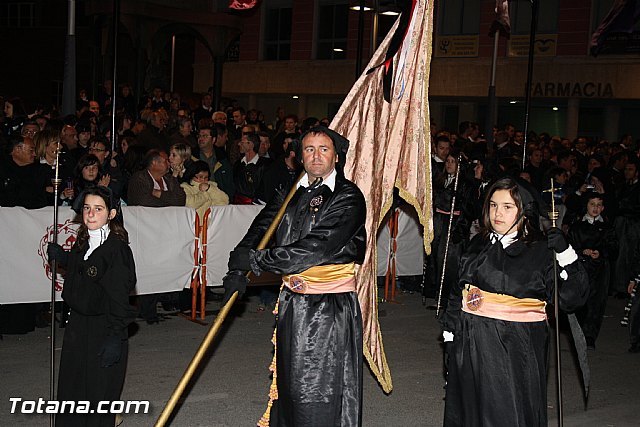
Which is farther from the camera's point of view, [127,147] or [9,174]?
[127,147]

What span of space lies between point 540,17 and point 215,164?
65.4 feet

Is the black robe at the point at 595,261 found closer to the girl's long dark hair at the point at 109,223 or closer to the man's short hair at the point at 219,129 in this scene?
the man's short hair at the point at 219,129

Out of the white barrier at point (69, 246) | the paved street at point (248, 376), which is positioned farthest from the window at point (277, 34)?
the white barrier at point (69, 246)

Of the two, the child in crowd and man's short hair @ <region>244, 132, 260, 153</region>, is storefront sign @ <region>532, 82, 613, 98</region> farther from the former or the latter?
the child in crowd

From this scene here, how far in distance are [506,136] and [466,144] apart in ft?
11.1

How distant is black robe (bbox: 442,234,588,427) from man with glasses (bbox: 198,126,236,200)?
632 cm

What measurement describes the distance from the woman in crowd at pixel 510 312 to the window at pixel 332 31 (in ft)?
91.0

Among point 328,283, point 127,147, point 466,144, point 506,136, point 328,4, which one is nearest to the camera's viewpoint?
point 328,283

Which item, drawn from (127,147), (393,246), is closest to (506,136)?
(393,246)

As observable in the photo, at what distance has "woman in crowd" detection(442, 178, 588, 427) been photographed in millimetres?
5781

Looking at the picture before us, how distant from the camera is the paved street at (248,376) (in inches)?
291

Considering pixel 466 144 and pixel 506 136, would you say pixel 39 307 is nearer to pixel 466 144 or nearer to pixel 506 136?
pixel 466 144

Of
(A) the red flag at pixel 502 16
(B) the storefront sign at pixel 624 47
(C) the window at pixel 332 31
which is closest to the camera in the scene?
(A) the red flag at pixel 502 16

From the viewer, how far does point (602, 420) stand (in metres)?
7.72
